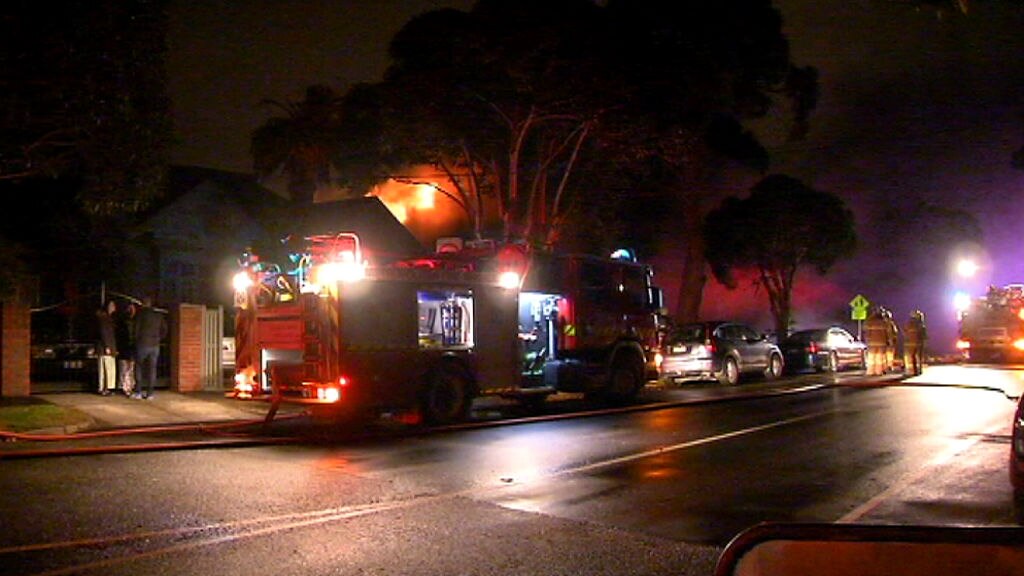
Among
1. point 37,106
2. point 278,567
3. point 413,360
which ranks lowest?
point 278,567

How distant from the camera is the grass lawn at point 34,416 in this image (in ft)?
44.2

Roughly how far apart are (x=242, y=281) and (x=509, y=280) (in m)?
4.23

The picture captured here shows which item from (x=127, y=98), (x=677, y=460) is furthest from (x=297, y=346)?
(x=677, y=460)

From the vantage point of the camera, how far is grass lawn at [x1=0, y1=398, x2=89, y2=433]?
13.5 m

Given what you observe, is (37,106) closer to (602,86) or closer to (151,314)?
(151,314)

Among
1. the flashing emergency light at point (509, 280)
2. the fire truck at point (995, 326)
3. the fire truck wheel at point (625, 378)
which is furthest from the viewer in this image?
the fire truck at point (995, 326)

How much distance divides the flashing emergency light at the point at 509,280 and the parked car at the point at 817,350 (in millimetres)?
15275

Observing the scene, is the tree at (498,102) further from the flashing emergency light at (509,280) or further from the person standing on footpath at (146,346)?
the person standing on footpath at (146,346)

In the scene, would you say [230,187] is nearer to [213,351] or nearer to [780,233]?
[213,351]

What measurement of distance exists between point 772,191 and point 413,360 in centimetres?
2681

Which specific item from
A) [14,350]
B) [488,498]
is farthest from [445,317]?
[14,350]

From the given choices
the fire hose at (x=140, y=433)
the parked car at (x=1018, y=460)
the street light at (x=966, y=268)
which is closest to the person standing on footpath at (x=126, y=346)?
the fire hose at (x=140, y=433)

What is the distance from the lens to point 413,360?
14344 millimetres

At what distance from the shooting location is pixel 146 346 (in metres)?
17.2
